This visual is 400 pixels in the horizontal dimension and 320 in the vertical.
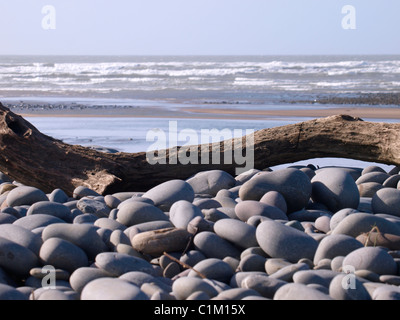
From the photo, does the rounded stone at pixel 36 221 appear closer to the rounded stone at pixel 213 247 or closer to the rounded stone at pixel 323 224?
the rounded stone at pixel 213 247

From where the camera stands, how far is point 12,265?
327 cm

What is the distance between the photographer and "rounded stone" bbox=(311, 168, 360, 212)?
478 cm

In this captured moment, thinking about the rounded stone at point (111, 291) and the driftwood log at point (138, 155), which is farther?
the driftwood log at point (138, 155)

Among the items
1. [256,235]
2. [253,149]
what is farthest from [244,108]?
[256,235]

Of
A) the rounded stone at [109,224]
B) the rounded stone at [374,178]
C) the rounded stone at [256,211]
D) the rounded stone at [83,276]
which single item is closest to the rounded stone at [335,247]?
the rounded stone at [256,211]

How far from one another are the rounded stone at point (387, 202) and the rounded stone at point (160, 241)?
1896 mm

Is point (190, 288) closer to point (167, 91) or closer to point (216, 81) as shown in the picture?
point (167, 91)

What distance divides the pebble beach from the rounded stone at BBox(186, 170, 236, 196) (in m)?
0.56

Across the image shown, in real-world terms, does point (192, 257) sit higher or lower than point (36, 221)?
lower

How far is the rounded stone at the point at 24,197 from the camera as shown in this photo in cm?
475

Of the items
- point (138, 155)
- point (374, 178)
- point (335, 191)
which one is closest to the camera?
point (335, 191)

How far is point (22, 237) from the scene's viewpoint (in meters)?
3.53

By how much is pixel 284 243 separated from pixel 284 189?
124cm
